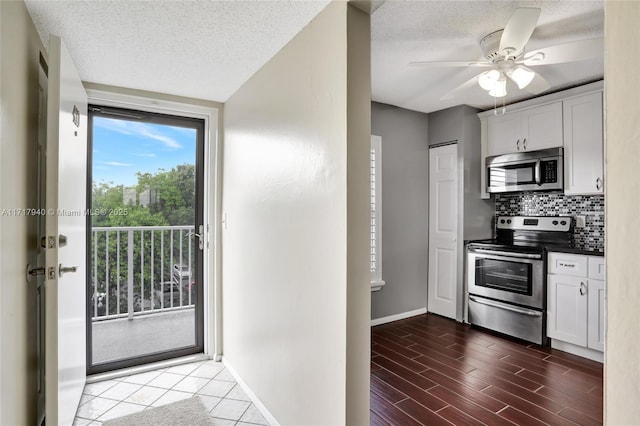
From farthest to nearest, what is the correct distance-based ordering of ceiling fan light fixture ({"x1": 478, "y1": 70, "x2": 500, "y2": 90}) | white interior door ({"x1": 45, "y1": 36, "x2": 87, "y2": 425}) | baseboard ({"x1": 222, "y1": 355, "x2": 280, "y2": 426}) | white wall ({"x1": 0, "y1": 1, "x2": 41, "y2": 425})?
ceiling fan light fixture ({"x1": 478, "y1": 70, "x2": 500, "y2": 90}) < baseboard ({"x1": 222, "y1": 355, "x2": 280, "y2": 426}) < white interior door ({"x1": 45, "y1": 36, "x2": 87, "y2": 425}) < white wall ({"x1": 0, "y1": 1, "x2": 41, "y2": 425})

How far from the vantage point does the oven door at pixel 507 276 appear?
3.25 m

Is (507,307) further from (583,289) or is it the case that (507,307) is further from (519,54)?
(519,54)

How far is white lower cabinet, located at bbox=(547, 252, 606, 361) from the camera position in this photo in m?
2.88

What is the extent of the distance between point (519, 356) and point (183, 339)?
3016 mm

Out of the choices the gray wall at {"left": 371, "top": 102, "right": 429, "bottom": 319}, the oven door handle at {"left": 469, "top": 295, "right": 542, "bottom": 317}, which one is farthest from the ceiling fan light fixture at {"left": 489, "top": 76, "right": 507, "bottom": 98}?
the oven door handle at {"left": 469, "top": 295, "right": 542, "bottom": 317}

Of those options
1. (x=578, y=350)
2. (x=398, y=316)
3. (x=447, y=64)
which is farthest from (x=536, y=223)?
(x=447, y=64)

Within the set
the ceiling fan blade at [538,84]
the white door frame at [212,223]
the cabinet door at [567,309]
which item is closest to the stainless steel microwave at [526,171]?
the cabinet door at [567,309]

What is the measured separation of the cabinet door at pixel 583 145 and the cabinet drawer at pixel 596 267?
0.62 metres

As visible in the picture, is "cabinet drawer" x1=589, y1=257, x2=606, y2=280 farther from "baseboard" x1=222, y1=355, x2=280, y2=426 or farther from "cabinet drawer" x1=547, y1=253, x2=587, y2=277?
"baseboard" x1=222, y1=355, x2=280, y2=426

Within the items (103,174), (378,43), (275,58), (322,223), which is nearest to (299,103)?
(275,58)

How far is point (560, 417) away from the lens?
2.11 metres

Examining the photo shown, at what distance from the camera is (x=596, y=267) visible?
2.89 meters

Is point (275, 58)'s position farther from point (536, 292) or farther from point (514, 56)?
point (536, 292)

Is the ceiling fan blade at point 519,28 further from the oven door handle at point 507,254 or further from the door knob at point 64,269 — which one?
the door knob at point 64,269
